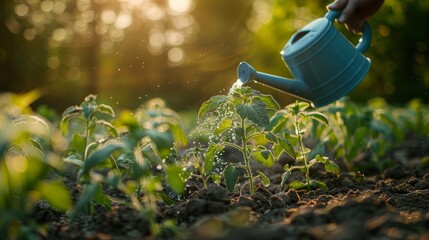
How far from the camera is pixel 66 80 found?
18.7m

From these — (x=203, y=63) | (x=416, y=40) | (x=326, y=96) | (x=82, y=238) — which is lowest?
(x=82, y=238)

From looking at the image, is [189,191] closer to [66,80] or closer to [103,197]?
[103,197]

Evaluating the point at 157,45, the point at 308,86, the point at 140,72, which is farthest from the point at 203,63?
the point at 308,86

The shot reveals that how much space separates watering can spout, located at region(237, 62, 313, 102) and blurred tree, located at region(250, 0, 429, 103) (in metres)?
9.70

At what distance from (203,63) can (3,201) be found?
1752 centimetres

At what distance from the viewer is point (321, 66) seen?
2850mm

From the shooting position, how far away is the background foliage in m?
12.7

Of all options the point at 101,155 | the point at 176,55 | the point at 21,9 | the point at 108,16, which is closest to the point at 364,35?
the point at 101,155

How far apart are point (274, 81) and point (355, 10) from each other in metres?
0.73

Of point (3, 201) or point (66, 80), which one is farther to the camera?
point (66, 80)

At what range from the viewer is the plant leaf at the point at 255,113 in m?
2.38

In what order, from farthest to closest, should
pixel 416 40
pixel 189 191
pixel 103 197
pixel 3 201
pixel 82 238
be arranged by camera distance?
→ 1. pixel 416 40
2. pixel 189 191
3. pixel 103 197
4. pixel 82 238
5. pixel 3 201

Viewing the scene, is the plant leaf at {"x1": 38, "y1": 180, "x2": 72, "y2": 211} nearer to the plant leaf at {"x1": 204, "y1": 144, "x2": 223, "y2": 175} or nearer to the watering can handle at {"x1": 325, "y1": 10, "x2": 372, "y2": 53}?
the plant leaf at {"x1": 204, "y1": 144, "x2": 223, "y2": 175}

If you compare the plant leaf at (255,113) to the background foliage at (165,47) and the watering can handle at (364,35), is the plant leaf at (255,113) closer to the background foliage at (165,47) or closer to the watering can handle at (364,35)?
the watering can handle at (364,35)
